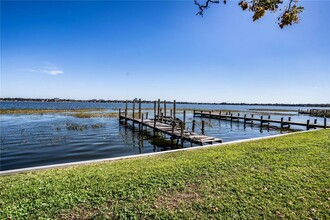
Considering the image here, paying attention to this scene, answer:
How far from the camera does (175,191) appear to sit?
6258mm

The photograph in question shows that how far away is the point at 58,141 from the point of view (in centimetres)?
1769

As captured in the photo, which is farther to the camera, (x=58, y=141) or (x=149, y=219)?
(x=58, y=141)

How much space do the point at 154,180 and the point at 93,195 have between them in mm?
1923

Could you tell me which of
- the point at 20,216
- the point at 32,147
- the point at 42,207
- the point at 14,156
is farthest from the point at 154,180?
the point at 32,147

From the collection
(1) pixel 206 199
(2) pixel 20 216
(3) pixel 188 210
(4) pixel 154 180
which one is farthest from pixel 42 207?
(1) pixel 206 199

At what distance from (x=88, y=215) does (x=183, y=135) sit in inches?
526

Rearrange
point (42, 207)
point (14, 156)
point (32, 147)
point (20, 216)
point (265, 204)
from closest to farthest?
1. point (20, 216)
2. point (42, 207)
3. point (265, 204)
4. point (14, 156)
5. point (32, 147)

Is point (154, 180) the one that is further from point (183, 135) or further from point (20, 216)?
point (183, 135)

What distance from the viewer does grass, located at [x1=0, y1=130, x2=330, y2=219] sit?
17.1 feet

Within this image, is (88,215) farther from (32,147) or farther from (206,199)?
(32,147)

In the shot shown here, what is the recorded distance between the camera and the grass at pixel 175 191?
5203 millimetres

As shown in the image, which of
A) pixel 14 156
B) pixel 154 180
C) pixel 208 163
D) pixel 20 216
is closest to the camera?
pixel 20 216

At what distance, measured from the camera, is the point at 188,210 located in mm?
5355

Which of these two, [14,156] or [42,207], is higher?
[42,207]
